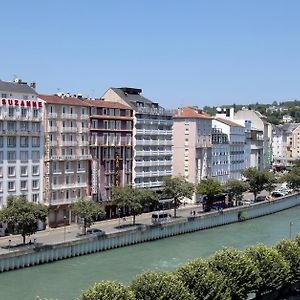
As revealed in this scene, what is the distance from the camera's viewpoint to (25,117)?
253ft

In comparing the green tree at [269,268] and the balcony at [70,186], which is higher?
the balcony at [70,186]

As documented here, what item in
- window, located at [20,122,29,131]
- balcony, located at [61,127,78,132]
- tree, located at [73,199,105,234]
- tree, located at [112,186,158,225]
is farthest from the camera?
tree, located at [112,186,158,225]

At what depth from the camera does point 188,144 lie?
113 metres

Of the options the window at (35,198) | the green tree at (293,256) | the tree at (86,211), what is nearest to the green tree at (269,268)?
the green tree at (293,256)

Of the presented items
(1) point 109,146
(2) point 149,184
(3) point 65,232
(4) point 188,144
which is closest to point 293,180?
(4) point 188,144

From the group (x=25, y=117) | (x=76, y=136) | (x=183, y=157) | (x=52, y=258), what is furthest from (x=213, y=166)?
(x=52, y=258)

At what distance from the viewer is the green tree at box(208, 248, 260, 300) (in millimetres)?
43906

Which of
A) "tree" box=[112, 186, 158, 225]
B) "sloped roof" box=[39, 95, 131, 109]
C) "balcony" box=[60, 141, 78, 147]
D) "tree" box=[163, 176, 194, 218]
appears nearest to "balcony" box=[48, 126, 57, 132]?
"balcony" box=[60, 141, 78, 147]

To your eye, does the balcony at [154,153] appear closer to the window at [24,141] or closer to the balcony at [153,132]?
the balcony at [153,132]

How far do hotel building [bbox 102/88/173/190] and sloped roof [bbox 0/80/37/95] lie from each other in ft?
72.0

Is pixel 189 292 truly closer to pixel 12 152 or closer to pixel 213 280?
pixel 213 280

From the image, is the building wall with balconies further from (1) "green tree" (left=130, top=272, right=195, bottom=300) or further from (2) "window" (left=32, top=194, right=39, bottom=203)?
(1) "green tree" (left=130, top=272, right=195, bottom=300)

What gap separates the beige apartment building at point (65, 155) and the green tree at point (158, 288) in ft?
140

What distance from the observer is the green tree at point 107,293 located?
3531 cm
